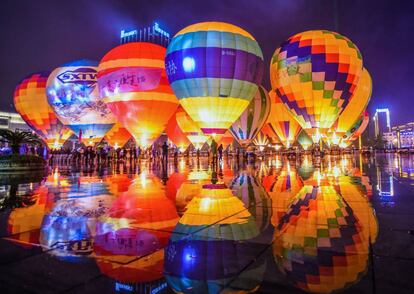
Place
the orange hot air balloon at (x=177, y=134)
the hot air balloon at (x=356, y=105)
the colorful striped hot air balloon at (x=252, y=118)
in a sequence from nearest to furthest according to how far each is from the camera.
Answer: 1. the colorful striped hot air balloon at (x=252, y=118)
2. the hot air balloon at (x=356, y=105)
3. the orange hot air balloon at (x=177, y=134)

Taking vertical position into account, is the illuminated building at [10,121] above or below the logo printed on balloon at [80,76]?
above

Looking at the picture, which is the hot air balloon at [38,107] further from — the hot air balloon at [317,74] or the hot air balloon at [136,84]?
the hot air balloon at [317,74]

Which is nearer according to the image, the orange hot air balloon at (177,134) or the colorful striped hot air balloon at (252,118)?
the colorful striped hot air balloon at (252,118)

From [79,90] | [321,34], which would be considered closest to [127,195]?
[321,34]

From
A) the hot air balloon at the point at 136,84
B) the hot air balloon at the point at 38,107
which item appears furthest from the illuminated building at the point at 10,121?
the hot air balloon at the point at 136,84

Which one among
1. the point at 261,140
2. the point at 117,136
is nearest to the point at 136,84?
the point at 117,136

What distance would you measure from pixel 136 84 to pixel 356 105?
3010cm

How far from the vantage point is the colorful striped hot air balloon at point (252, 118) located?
36719mm

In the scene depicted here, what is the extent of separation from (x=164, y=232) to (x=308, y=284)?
7.88ft

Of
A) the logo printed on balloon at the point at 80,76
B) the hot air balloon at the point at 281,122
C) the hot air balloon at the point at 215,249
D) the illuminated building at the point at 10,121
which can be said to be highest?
the illuminated building at the point at 10,121

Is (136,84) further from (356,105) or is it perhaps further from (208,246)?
(356,105)

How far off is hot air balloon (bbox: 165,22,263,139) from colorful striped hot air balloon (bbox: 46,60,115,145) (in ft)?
55.2

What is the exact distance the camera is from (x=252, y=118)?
36.7m

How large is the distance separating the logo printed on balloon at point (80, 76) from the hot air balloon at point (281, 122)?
80.7 ft
